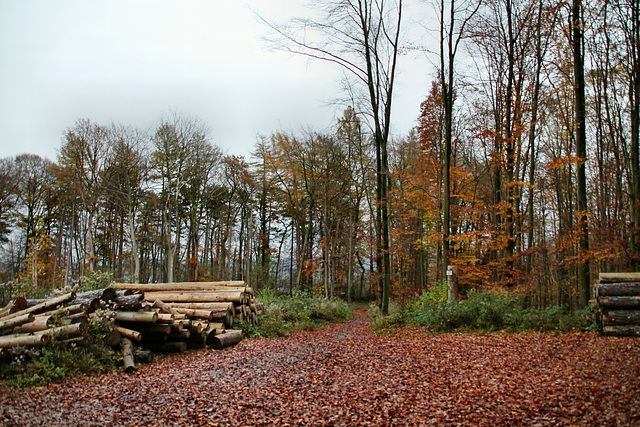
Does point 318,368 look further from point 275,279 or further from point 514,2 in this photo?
point 275,279

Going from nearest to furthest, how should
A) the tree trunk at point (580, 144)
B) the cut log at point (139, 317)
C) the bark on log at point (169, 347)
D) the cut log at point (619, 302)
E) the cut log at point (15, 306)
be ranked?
the cut log at point (139, 317)
the cut log at point (15, 306)
the cut log at point (619, 302)
the bark on log at point (169, 347)
the tree trunk at point (580, 144)

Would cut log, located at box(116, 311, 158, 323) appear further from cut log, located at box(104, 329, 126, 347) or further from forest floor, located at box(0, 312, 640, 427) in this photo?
forest floor, located at box(0, 312, 640, 427)

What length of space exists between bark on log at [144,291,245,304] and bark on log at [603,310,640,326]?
8845 millimetres

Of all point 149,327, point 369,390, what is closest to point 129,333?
point 149,327

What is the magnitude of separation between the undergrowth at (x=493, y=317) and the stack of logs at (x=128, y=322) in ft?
17.9

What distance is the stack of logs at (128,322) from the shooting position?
700 cm

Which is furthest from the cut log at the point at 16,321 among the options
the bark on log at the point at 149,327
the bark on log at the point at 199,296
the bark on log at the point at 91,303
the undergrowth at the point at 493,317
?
the undergrowth at the point at 493,317

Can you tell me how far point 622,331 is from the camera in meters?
8.37

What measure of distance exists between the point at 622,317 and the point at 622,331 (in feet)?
0.94

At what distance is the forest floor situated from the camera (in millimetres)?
4645

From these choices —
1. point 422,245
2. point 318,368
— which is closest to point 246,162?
point 422,245

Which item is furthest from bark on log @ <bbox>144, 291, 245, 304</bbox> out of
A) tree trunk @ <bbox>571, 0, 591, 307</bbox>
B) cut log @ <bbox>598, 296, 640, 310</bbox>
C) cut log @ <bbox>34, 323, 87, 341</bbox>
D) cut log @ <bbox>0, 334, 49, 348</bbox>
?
tree trunk @ <bbox>571, 0, 591, 307</bbox>

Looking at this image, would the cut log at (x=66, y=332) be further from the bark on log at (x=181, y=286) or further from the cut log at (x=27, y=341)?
the bark on log at (x=181, y=286)

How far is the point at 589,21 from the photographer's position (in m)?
12.1
